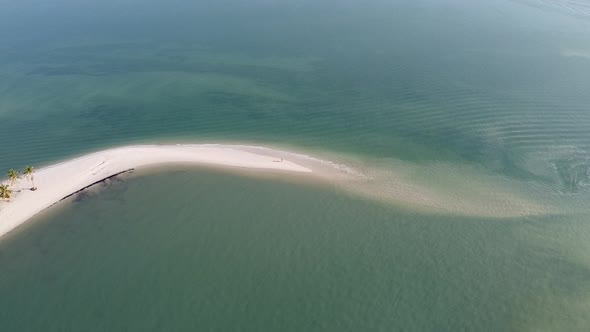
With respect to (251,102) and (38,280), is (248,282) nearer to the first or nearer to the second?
(38,280)

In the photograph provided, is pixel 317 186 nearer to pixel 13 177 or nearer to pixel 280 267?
pixel 280 267

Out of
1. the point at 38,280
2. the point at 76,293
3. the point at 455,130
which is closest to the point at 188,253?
the point at 76,293

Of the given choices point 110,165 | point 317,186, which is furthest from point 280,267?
point 110,165

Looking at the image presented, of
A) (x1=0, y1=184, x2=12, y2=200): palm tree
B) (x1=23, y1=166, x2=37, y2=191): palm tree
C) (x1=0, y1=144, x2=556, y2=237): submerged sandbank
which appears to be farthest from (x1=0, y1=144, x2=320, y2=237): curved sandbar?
(x1=0, y1=184, x2=12, y2=200): palm tree

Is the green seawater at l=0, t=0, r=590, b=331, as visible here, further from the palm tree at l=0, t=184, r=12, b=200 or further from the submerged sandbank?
the palm tree at l=0, t=184, r=12, b=200

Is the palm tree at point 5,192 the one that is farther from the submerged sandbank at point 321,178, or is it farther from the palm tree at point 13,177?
the palm tree at point 13,177

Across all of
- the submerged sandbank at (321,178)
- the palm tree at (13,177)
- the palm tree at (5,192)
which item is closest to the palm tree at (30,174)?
the submerged sandbank at (321,178)

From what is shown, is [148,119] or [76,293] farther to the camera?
[148,119]

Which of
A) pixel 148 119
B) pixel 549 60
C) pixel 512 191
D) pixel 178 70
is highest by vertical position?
pixel 549 60
